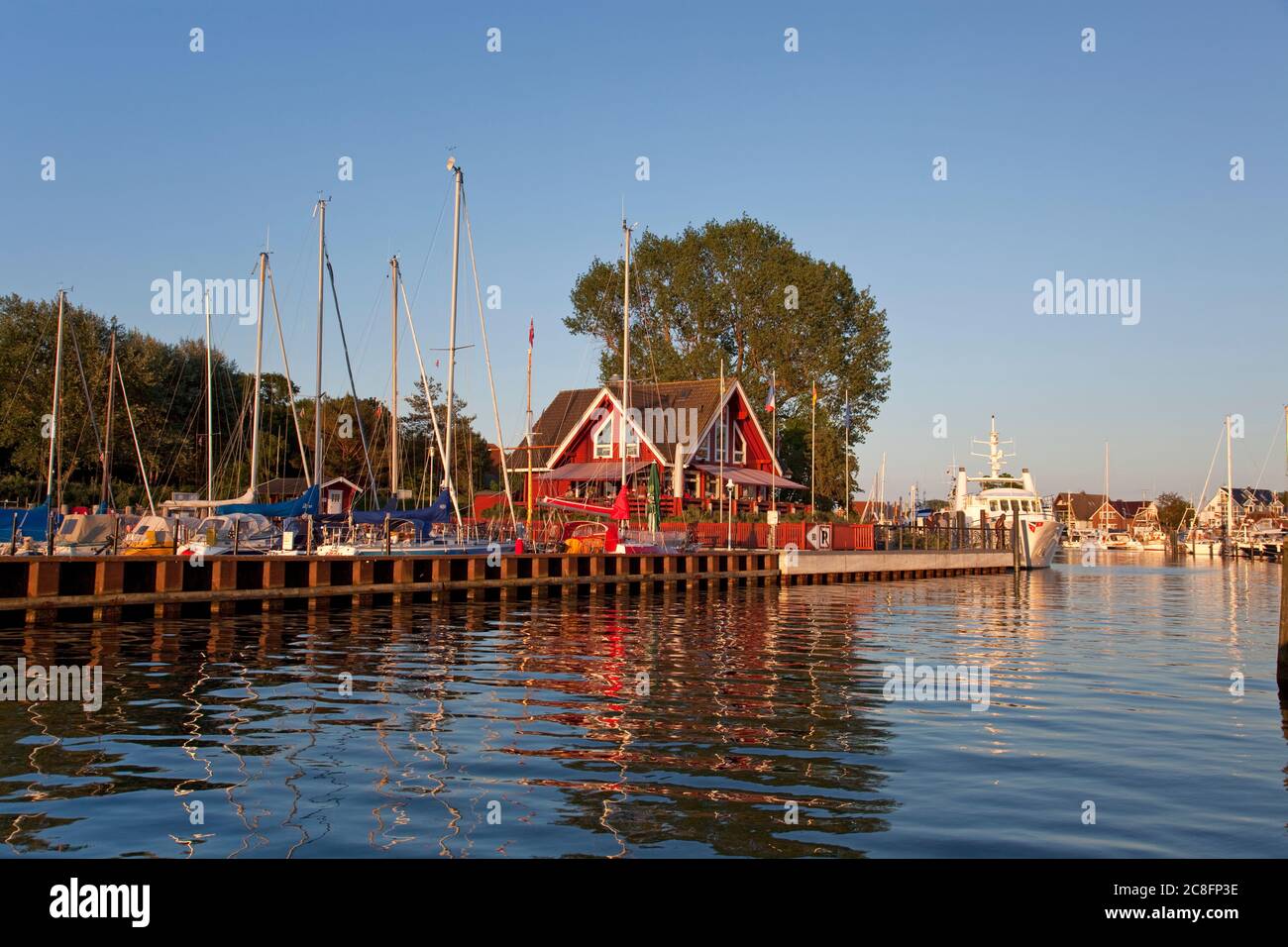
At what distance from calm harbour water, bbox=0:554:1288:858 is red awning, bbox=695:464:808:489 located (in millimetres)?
35257

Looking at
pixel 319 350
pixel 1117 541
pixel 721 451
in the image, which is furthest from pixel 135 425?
pixel 1117 541

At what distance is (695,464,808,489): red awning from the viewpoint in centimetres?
6225

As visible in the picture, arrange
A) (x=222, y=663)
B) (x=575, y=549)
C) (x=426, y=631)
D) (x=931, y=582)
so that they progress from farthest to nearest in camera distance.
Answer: (x=931, y=582), (x=575, y=549), (x=426, y=631), (x=222, y=663)

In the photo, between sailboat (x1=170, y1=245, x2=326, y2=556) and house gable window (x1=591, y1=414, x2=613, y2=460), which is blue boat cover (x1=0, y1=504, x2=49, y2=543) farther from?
house gable window (x1=591, y1=414, x2=613, y2=460)

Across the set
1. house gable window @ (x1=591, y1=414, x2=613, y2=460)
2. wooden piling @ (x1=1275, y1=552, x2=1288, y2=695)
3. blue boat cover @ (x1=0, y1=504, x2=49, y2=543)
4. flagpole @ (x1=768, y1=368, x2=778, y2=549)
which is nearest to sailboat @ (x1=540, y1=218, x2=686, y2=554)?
flagpole @ (x1=768, y1=368, x2=778, y2=549)

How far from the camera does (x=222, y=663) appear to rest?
2052cm

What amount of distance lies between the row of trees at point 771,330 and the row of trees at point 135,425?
16.2m

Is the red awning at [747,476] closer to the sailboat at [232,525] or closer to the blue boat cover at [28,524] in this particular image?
the sailboat at [232,525]

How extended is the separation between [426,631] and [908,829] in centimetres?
1825

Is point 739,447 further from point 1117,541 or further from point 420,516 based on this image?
point 1117,541

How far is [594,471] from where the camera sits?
59.1 m
